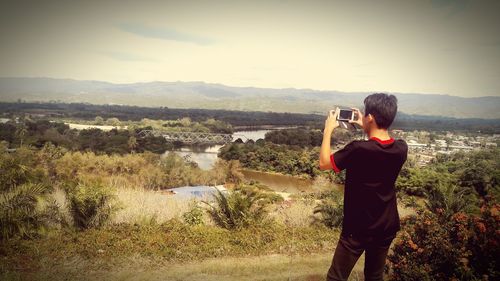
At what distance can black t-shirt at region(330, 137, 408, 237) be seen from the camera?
86.8 inches

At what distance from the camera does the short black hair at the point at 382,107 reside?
2.26 m

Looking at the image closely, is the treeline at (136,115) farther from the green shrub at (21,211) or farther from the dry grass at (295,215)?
the dry grass at (295,215)

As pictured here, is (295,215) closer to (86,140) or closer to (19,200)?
(19,200)

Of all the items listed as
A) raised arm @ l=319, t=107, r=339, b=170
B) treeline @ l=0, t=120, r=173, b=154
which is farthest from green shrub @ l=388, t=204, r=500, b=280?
treeline @ l=0, t=120, r=173, b=154

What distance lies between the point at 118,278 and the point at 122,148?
41.1 m

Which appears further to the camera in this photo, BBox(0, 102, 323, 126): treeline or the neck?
BBox(0, 102, 323, 126): treeline

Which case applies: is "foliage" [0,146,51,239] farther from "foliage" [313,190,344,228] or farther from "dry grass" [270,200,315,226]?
"foliage" [313,190,344,228]

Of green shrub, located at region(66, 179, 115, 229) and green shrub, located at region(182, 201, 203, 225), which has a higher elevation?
green shrub, located at region(66, 179, 115, 229)

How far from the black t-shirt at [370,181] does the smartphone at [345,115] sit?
0.87 ft

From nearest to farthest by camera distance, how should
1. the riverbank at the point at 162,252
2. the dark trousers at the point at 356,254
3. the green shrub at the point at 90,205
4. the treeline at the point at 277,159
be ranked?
the dark trousers at the point at 356,254, the riverbank at the point at 162,252, the green shrub at the point at 90,205, the treeline at the point at 277,159

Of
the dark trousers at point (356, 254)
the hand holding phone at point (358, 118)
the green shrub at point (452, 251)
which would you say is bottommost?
the green shrub at point (452, 251)

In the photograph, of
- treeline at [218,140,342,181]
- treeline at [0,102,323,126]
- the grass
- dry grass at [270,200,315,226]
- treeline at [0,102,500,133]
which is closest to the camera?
the grass

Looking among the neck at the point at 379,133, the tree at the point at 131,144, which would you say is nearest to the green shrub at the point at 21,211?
the neck at the point at 379,133

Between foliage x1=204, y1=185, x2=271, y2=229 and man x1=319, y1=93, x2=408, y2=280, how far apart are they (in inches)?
183
